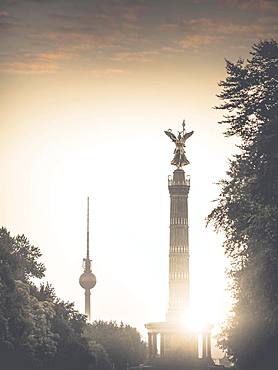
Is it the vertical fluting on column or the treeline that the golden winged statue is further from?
the treeline

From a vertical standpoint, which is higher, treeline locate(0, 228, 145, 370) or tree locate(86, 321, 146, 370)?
tree locate(86, 321, 146, 370)

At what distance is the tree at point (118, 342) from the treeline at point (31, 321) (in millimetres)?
57606

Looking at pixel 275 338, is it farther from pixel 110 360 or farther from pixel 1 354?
pixel 110 360

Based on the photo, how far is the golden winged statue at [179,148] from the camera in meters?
167

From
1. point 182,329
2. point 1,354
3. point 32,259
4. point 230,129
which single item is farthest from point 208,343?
point 230,129

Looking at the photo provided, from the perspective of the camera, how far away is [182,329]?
521ft

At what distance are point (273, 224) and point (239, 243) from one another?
7.38 m

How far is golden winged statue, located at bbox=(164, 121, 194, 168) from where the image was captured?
547 feet

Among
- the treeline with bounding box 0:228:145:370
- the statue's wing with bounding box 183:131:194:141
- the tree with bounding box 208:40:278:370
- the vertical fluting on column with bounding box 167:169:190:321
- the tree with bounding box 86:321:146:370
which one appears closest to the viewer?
the tree with bounding box 208:40:278:370

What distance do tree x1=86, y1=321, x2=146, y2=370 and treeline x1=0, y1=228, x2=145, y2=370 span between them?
5761 cm

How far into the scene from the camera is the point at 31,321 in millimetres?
85188

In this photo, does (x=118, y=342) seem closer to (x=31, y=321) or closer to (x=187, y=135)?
(x=187, y=135)

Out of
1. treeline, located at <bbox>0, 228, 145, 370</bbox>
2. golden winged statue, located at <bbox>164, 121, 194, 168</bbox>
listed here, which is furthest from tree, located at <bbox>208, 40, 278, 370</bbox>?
golden winged statue, located at <bbox>164, 121, 194, 168</bbox>

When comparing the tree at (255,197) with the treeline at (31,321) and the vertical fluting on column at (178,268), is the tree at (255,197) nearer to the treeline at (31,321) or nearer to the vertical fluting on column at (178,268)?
the treeline at (31,321)
